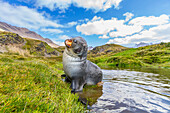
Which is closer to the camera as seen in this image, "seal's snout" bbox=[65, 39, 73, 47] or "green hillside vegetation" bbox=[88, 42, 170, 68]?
"seal's snout" bbox=[65, 39, 73, 47]

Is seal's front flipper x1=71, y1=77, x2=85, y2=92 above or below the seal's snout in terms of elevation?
below

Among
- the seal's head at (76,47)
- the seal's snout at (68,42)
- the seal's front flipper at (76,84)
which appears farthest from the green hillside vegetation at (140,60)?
the seal's snout at (68,42)

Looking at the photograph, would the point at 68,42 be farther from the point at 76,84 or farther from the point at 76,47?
the point at 76,84

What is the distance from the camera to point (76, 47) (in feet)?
12.7

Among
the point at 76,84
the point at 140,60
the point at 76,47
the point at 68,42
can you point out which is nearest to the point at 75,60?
the point at 76,47

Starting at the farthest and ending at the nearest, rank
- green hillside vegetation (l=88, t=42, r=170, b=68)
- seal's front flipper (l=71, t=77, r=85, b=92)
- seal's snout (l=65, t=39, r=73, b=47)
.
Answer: green hillside vegetation (l=88, t=42, r=170, b=68), seal's front flipper (l=71, t=77, r=85, b=92), seal's snout (l=65, t=39, r=73, b=47)

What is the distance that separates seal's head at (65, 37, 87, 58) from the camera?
3826 mm

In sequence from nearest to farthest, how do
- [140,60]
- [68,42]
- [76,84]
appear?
[68,42]
[76,84]
[140,60]

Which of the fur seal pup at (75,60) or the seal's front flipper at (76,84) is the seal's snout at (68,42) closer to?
the fur seal pup at (75,60)

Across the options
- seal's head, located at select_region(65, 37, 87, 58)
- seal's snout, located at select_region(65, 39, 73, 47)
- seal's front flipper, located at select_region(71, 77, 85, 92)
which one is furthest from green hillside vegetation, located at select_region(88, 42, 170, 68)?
seal's snout, located at select_region(65, 39, 73, 47)

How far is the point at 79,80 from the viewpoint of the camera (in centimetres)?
423

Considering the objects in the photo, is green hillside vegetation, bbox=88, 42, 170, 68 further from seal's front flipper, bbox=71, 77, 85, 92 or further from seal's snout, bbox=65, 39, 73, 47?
seal's snout, bbox=65, 39, 73, 47

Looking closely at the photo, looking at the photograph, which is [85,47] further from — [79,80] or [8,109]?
[8,109]

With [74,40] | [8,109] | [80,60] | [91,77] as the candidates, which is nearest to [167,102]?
[91,77]
